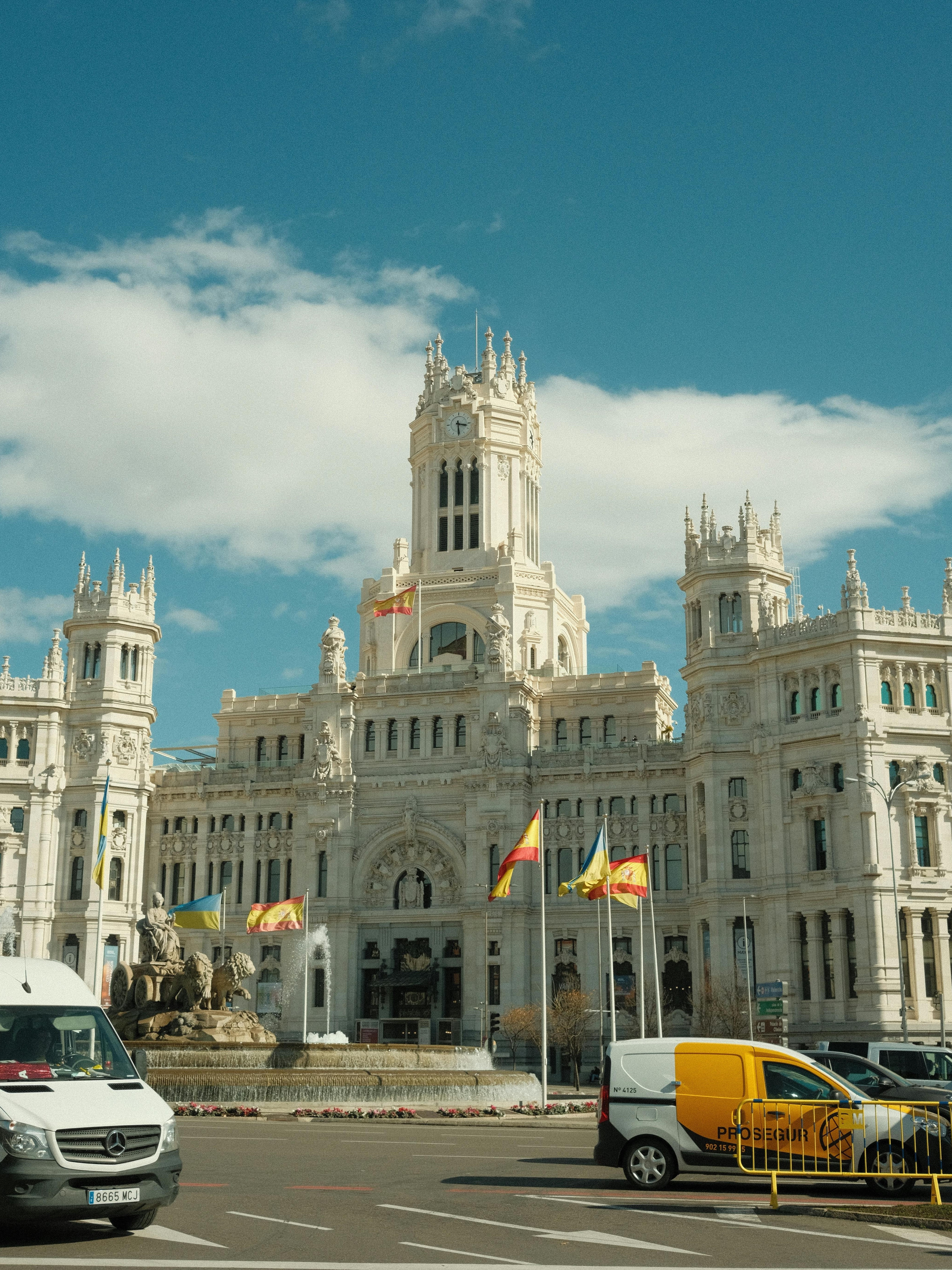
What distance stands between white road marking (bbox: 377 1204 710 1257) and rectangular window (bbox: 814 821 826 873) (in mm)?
63897

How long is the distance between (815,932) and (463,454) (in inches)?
1951

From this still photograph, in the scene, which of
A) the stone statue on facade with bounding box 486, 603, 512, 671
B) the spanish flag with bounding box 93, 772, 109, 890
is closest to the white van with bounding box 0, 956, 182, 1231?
the spanish flag with bounding box 93, 772, 109, 890

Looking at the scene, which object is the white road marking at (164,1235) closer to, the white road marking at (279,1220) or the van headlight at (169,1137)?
the van headlight at (169,1137)

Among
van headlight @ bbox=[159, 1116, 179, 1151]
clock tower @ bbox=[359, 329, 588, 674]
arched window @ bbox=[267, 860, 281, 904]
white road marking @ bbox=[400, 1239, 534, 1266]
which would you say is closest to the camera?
white road marking @ bbox=[400, 1239, 534, 1266]

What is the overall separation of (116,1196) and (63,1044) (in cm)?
266

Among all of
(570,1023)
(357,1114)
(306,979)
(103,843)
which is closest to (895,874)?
(570,1023)

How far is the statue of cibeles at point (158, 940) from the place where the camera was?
169 ft

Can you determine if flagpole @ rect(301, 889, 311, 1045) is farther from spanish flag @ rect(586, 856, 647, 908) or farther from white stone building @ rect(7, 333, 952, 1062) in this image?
spanish flag @ rect(586, 856, 647, 908)

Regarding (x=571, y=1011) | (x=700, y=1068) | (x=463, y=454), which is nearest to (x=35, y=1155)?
(x=700, y=1068)

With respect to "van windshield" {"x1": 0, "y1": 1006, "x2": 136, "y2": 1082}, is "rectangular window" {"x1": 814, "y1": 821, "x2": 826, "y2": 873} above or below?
above

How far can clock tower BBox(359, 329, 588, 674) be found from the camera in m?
105

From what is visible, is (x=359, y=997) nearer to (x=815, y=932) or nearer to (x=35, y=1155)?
(x=815, y=932)

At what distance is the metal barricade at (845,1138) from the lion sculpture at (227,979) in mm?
30165

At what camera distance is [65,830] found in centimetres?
A: 9656
